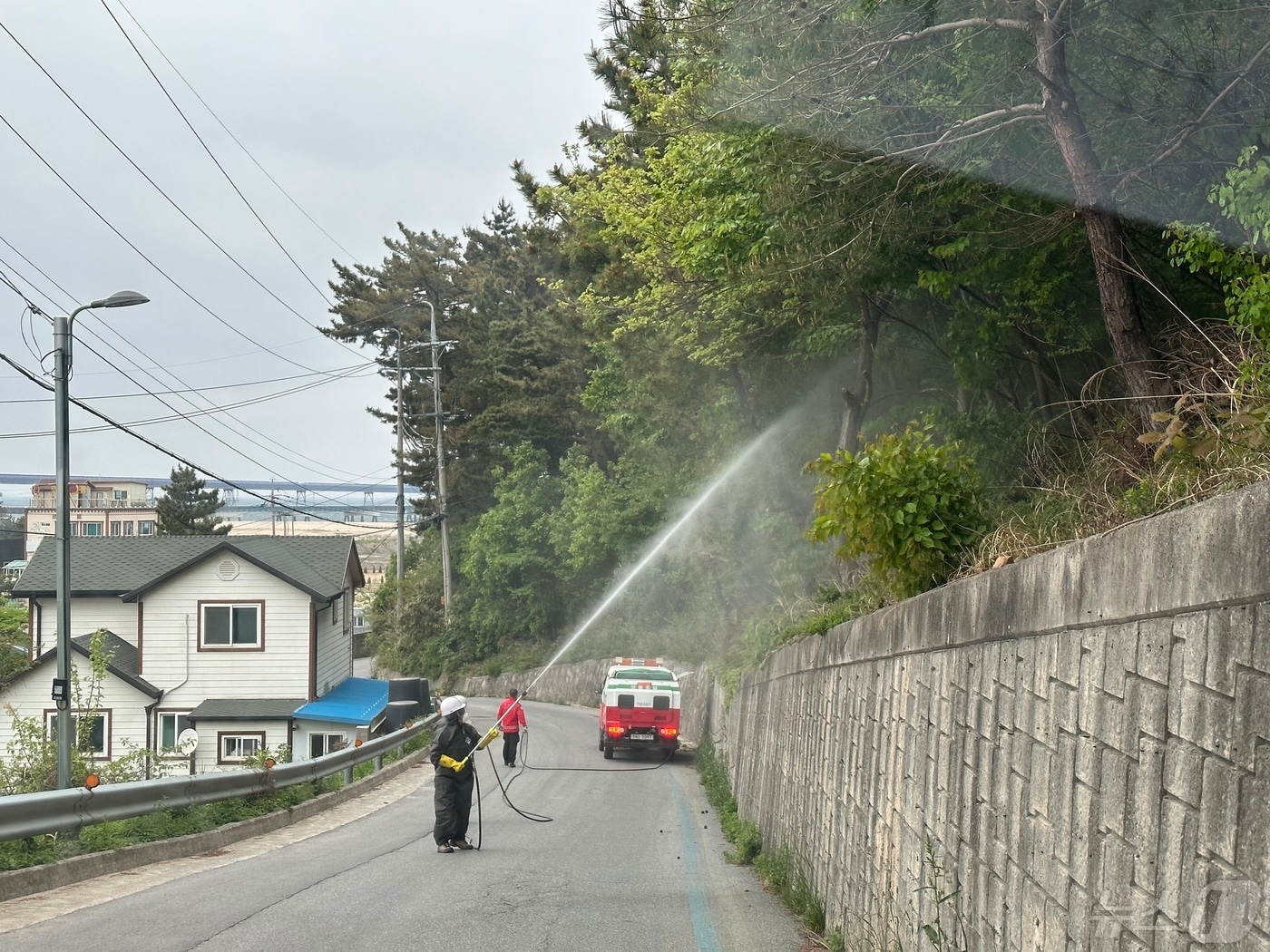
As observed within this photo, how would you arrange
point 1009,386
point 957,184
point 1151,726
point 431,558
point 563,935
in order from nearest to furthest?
point 1151,726 → point 563,935 → point 957,184 → point 1009,386 → point 431,558

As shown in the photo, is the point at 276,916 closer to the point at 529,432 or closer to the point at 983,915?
the point at 983,915

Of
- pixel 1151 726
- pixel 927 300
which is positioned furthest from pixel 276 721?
pixel 1151 726

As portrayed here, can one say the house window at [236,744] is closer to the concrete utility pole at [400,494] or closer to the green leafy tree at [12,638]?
the green leafy tree at [12,638]

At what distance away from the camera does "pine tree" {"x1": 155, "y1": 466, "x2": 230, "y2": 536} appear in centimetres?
8344

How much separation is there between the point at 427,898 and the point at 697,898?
2362 mm

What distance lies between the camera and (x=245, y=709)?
112 ft

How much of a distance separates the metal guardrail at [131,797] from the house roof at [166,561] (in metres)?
17.0

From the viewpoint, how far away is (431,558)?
76.1 meters

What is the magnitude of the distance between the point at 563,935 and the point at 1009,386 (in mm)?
12537

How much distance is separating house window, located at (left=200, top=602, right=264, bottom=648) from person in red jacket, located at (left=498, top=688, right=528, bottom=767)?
442 inches

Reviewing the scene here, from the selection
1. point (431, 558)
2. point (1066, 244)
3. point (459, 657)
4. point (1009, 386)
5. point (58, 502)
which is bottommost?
point (459, 657)

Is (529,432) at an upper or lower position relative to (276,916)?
upper

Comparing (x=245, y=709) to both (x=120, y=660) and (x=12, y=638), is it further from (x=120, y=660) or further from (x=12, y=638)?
(x=12, y=638)

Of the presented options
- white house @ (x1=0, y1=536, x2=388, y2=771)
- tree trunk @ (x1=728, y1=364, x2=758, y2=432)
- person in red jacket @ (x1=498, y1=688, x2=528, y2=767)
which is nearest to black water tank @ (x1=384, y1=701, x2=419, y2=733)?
white house @ (x1=0, y1=536, x2=388, y2=771)
